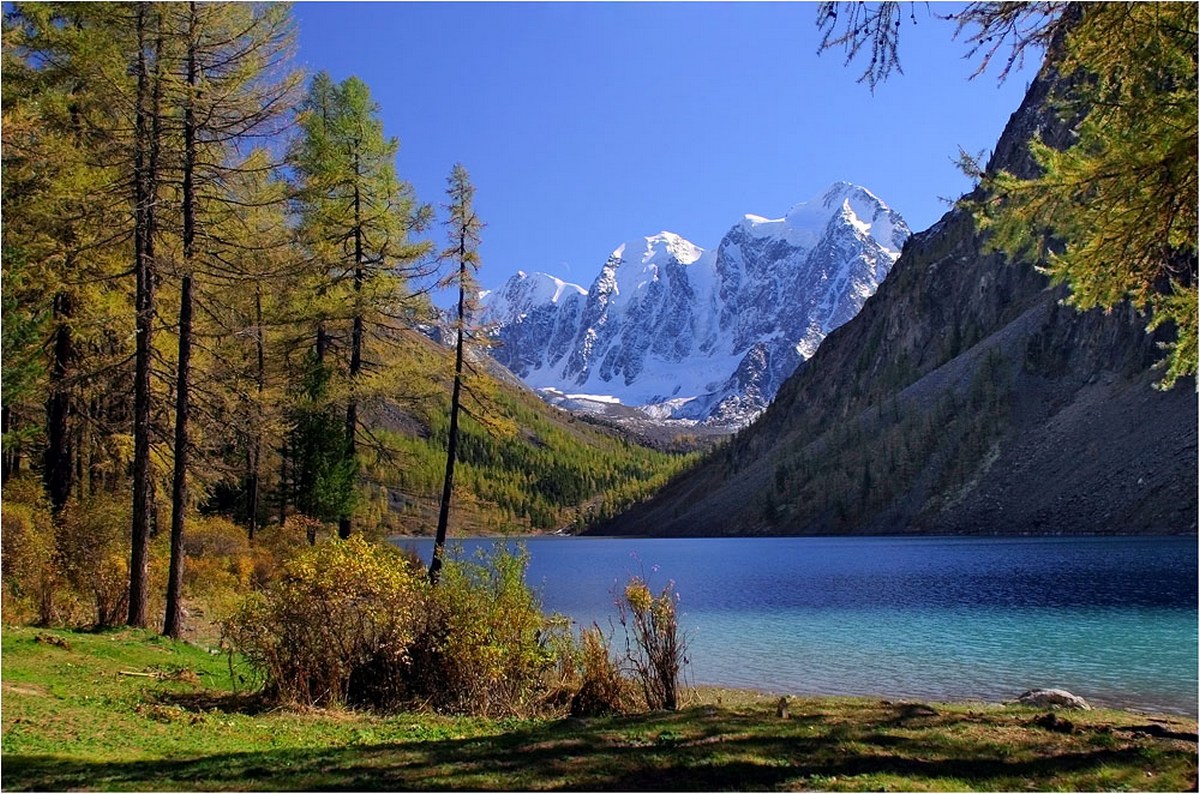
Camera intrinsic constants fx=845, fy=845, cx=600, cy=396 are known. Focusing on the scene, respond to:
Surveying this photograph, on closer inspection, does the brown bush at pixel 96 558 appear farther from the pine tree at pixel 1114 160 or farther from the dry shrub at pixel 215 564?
the pine tree at pixel 1114 160

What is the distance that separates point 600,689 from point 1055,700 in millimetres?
9253

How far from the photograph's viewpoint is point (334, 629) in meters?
12.7

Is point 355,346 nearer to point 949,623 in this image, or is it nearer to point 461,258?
point 461,258

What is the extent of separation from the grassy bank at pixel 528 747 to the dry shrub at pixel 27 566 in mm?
3938

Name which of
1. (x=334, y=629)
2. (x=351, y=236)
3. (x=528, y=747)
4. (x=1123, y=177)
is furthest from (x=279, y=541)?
(x=1123, y=177)

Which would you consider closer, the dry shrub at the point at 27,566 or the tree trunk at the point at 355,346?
the dry shrub at the point at 27,566

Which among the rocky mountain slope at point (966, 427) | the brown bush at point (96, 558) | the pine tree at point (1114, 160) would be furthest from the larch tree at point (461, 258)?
the rocky mountain slope at point (966, 427)

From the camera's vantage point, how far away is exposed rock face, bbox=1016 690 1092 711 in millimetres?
15633

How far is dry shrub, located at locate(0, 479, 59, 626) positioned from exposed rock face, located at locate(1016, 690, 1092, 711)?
1904cm

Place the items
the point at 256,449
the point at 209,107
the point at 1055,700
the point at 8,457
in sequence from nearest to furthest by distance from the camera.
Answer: the point at 1055,700 → the point at 209,107 → the point at 8,457 → the point at 256,449

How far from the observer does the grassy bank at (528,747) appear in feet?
25.2

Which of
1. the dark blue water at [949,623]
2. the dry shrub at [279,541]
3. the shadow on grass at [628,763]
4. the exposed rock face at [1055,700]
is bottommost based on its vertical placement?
the dark blue water at [949,623]

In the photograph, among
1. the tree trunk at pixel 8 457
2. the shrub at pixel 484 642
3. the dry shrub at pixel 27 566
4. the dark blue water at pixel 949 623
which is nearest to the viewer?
the shrub at pixel 484 642

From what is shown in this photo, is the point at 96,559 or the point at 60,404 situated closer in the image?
the point at 96,559
